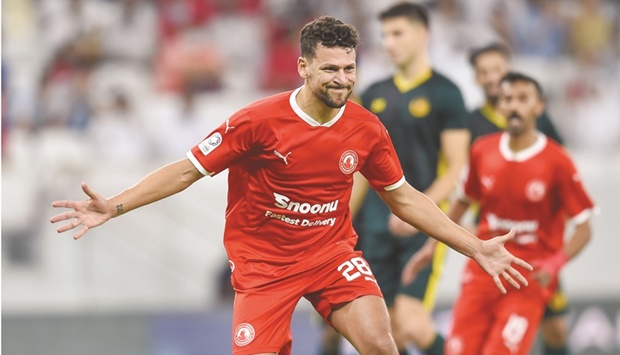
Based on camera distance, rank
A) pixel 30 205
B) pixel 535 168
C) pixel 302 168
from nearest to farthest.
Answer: pixel 302 168, pixel 535 168, pixel 30 205

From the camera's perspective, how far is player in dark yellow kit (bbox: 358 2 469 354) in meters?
8.41

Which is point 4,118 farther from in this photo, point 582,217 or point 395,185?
point 395,185

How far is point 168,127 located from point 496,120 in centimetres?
480

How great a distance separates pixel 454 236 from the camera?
6.06m

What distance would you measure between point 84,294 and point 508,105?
503 centimetres

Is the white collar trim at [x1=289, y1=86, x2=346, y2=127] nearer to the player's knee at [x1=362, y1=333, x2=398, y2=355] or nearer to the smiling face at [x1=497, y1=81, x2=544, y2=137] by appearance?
the player's knee at [x1=362, y1=333, x2=398, y2=355]

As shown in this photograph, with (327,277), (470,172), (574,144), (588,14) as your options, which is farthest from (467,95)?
(327,277)

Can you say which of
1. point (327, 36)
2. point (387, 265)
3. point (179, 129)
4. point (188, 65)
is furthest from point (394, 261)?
point (188, 65)

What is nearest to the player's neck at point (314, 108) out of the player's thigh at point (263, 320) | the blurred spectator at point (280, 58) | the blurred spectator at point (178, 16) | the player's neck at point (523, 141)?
the player's thigh at point (263, 320)

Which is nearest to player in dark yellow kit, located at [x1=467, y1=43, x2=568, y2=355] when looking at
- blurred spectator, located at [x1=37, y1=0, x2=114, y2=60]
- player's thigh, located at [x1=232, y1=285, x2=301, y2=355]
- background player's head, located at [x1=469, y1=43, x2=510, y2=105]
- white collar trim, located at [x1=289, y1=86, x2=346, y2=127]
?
background player's head, located at [x1=469, y1=43, x2=510, y2=105]

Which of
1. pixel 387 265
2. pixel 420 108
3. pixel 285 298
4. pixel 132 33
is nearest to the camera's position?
pixel 285 298

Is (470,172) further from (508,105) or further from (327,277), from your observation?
(327,277)

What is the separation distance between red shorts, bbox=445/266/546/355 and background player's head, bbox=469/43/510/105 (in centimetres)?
194

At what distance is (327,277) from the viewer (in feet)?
20.1
